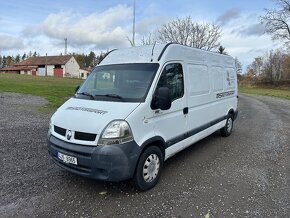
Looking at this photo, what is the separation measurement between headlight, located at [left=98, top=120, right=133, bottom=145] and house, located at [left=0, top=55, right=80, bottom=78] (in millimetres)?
75579

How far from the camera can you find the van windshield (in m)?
4.36

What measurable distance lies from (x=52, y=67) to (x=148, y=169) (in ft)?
261

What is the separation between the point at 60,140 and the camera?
4145mm

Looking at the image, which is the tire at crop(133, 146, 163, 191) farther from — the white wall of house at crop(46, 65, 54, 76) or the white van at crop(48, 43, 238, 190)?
the white wall of house at crop(46, 65, 54, 76)

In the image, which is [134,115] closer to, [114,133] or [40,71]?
[114,133]

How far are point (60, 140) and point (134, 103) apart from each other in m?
1.30

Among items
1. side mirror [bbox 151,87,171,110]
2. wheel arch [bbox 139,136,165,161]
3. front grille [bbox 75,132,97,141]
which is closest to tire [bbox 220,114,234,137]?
wheel arch [bbox 139,136,165,161]

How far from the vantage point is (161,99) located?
417 centimetres

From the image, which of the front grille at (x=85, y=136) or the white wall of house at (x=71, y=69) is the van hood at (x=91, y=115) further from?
the white wall of house at (x=71, y=69)

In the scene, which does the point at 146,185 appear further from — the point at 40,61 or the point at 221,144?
the point at 40,61

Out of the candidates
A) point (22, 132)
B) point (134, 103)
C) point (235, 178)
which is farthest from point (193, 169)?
point (22, 132)

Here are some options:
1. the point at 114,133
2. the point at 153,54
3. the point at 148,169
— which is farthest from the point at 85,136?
the point at 153,54

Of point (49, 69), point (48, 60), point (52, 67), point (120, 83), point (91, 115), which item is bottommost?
point (91, 115)

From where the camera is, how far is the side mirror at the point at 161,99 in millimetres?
4133
